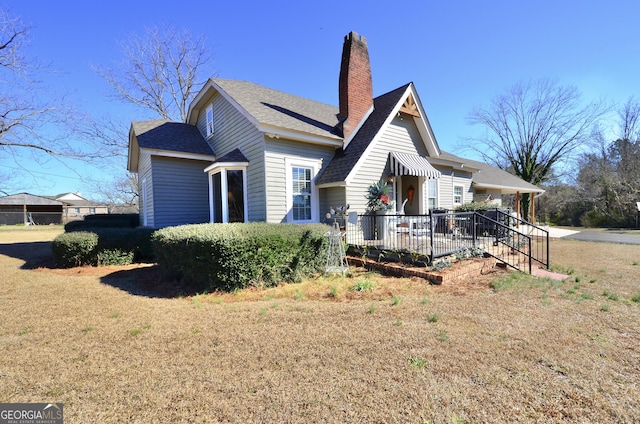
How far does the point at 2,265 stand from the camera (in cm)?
945

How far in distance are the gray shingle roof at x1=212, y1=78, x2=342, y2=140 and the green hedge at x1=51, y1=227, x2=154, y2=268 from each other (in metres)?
5.96

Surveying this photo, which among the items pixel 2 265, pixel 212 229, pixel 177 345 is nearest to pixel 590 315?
pixel 177 345

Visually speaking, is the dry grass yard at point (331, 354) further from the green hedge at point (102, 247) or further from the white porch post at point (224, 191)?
the white porch post at point (224, 191)

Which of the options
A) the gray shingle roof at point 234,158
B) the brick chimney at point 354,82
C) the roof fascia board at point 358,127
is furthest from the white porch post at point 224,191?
the brick chimney at point 354,82

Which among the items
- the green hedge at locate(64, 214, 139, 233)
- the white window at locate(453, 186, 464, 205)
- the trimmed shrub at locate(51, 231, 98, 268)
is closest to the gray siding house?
the trimmed shrub at locate(51, 231, 98, 268)

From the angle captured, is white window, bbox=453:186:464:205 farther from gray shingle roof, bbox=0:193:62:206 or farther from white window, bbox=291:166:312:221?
gray shingle roof, bbox=0:193:62:206

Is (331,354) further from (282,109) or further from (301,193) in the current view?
(282,109)

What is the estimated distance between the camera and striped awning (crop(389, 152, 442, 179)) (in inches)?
403

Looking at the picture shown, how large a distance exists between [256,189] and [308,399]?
753cm

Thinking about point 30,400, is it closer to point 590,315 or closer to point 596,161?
point 590,315

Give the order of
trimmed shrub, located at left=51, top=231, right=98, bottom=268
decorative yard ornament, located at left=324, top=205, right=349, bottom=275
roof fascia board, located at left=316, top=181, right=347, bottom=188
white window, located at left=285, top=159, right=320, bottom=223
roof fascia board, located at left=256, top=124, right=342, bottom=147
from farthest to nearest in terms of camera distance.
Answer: white window, located at left=285, top=159, right=320, bottom=223
roof fascia board, located at left=316, top=181, right=347, bottom=188
trimmed shrub, located at left=51, top=231, right=98, bottom=268
roof fascia board, located at left=256, top=124, right=342, bottom=147
decorative yard ornament, located at left=324, top=205, right=349, bottom=275

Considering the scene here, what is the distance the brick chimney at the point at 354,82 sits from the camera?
10766mm

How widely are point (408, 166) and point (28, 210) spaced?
54.3 meters

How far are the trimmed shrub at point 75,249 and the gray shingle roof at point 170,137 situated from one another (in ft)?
12.3
